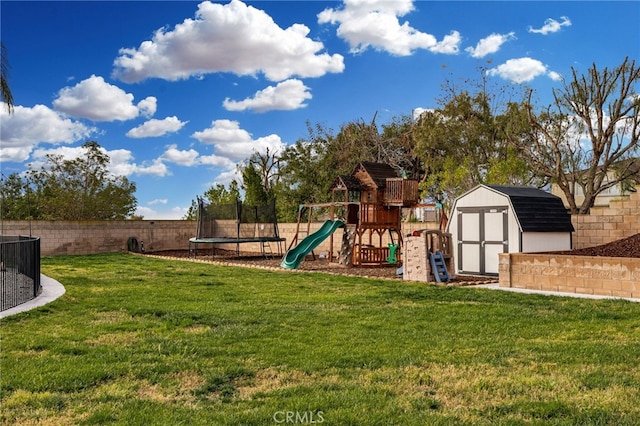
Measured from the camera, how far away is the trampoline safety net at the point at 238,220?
78.3 ft

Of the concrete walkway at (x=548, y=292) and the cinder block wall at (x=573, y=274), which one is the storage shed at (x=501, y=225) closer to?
the cinder block wall at (x=573, y=274)

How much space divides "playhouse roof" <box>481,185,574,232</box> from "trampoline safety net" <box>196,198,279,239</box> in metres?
10.4

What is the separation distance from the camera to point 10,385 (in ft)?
17.0

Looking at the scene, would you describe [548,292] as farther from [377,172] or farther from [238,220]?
[238,220]

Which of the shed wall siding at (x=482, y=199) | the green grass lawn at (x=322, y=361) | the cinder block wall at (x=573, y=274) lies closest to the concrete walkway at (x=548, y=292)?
the cinder block wall at (x=573, y=274)

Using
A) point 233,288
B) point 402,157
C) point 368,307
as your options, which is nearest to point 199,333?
point 368,307

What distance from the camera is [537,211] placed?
Answer: 48.5 ft

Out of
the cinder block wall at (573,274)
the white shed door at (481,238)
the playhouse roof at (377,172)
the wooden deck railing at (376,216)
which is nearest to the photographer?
the cinder block wall at (573,274)

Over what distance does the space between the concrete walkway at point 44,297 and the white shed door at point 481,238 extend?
9494 millimetres

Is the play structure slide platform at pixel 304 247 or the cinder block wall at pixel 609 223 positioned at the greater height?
the cinder block wall at pixel 609 223

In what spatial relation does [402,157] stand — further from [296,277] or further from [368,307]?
[368,307]

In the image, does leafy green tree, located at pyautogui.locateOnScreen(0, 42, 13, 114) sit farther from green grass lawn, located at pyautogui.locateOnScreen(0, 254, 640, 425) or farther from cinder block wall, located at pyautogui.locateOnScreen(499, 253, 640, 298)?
cinder block wall, located at pyautogui.locateOnScreen(499, 253, 640, 298)

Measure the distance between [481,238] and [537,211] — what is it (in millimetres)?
1489

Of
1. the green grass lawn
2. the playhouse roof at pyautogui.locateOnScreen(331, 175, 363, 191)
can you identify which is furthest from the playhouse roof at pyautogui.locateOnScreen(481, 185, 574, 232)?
the playhouse roof at pyautogui.locateOnScreen(331, 175, 363, 191)
